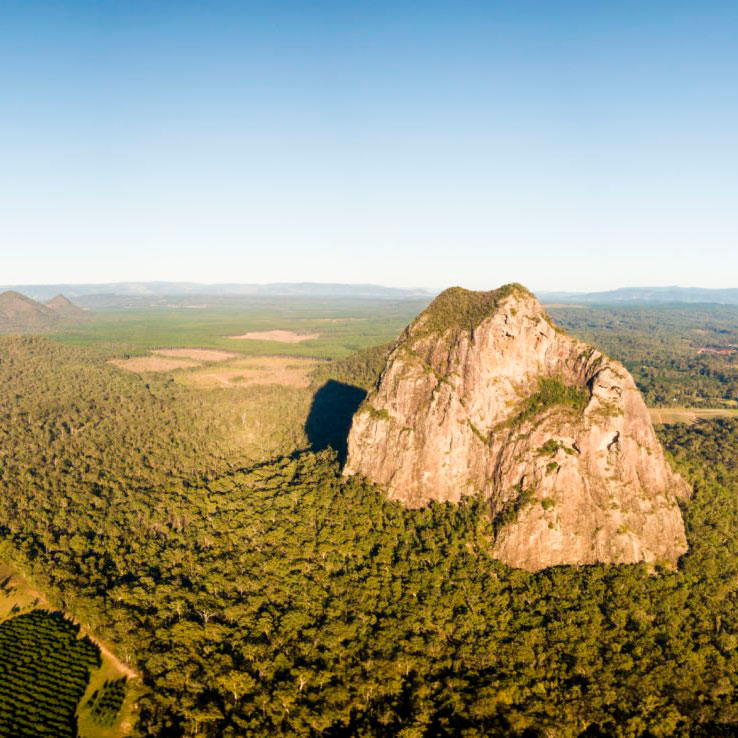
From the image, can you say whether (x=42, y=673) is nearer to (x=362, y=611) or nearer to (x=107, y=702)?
(x=107, y=702)

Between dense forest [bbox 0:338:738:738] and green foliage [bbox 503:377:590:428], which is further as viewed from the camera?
green foliage [bbox 503:377:590:428]

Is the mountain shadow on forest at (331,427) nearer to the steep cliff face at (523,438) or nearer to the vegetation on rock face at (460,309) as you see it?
the steep cliff face at (523,438)

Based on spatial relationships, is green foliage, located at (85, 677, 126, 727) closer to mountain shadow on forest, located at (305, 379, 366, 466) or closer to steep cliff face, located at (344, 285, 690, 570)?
steep cliff face, located at (344, 285, 690, 570)

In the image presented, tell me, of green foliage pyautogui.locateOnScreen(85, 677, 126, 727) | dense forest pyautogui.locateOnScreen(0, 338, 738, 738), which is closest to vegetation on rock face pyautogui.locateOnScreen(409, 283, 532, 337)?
dense forest pyautogui.locateOnScreen(0, 338, 738, 738)

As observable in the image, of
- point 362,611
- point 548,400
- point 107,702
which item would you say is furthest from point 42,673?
point 548,400

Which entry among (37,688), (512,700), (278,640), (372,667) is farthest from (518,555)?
(37,688)

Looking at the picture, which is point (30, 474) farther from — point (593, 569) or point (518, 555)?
point (593, 569)
